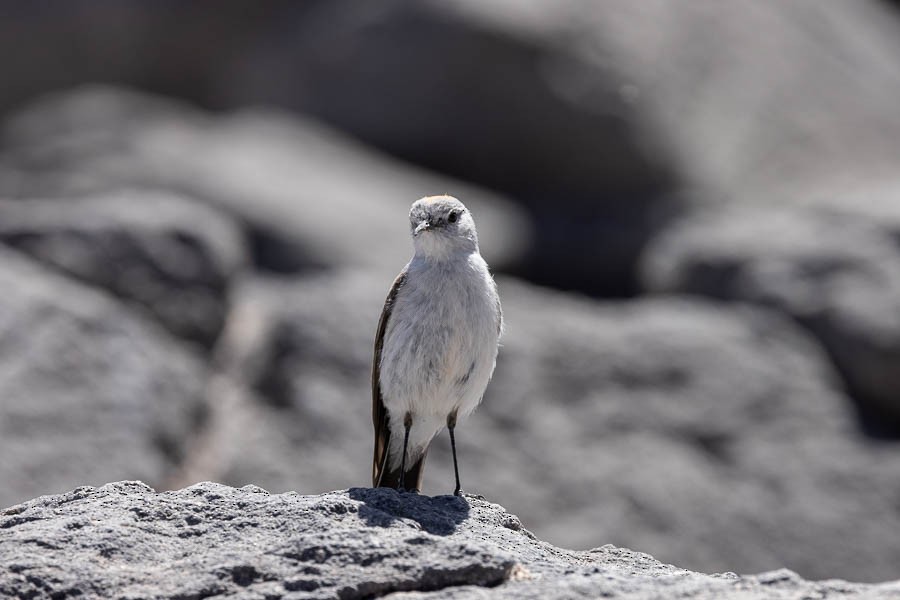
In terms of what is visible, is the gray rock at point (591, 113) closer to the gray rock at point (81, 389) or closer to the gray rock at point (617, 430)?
the gray rock at point (617, 430)

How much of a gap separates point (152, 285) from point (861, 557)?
26.0ft

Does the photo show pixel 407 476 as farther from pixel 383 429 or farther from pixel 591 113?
pixel 591 113

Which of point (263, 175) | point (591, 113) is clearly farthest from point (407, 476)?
point (591, 113)

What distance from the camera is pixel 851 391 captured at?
13.5 meters

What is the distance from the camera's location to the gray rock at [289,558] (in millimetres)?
4797

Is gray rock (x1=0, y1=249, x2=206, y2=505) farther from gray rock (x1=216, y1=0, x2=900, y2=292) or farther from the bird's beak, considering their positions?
gray rock (x1=216, y1=0, x2=900, y2=292)

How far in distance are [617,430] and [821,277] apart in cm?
339

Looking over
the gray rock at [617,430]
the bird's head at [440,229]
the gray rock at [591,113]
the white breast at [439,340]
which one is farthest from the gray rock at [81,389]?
the gray rock at [591,113]

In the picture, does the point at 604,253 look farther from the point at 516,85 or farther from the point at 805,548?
the point at 805,548

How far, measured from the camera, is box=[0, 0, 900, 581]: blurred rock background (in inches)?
467

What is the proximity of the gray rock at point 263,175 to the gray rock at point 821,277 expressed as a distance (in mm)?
2604

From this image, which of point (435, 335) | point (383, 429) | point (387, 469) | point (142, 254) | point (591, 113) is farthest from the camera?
point (591, 113)

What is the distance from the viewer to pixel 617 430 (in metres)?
12.7

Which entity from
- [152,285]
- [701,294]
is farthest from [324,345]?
[701,294]
